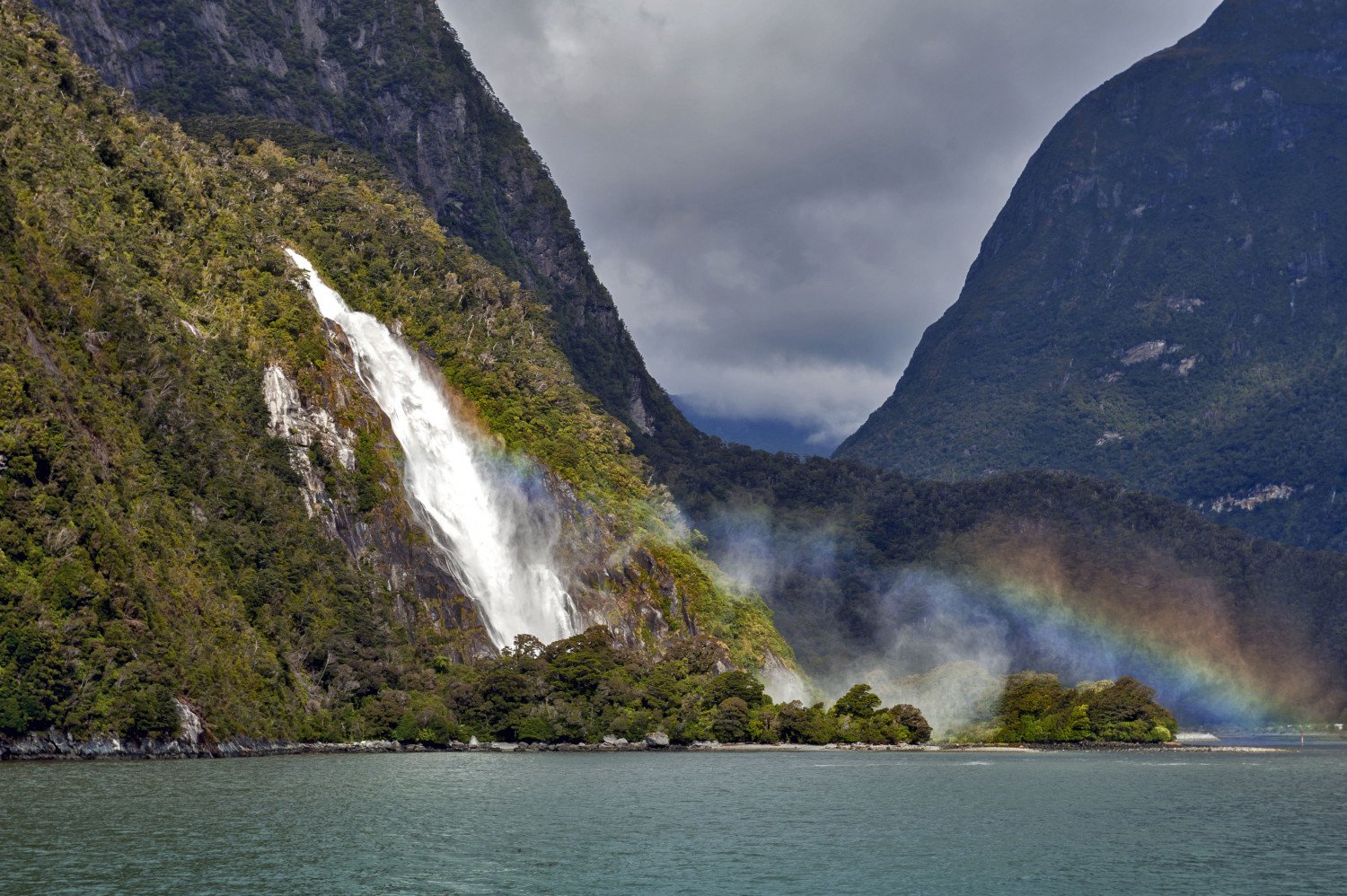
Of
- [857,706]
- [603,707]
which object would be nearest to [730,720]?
[603,707]

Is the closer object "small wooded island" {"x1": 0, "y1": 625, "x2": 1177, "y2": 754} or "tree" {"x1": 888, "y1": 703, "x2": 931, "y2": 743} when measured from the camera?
"small wooded island" {"x1": 0, "y1": 625, "x2": 1177, "y2": 754}

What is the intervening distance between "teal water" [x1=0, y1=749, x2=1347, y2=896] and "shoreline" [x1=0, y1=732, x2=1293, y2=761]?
307 cm

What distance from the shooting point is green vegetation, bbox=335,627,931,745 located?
119688 millimetres

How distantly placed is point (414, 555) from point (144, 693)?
179 ft

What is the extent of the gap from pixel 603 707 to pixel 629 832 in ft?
254

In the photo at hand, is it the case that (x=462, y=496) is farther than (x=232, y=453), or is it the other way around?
(x=462, y=496)

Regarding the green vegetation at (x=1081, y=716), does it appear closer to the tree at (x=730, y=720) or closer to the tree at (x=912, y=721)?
the tree at (x=912, y=721)

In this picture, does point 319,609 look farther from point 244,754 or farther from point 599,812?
point 599,812

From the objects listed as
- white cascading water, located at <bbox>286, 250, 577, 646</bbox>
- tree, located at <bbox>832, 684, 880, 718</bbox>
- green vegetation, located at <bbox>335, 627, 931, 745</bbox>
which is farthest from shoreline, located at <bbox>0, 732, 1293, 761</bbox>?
white cascading water, located at <bbox>286, 250, 577, 646</bbox>

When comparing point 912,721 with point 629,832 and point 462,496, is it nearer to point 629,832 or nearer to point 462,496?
point 462,496

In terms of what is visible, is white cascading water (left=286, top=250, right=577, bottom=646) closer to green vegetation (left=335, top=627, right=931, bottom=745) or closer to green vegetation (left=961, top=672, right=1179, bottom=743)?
green vegetation (left=335, top=627, right=931, bottom=745)

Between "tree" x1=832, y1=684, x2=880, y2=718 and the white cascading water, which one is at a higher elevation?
the white cascading water

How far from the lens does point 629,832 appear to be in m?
58.3

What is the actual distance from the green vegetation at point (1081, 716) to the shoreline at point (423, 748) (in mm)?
1559
